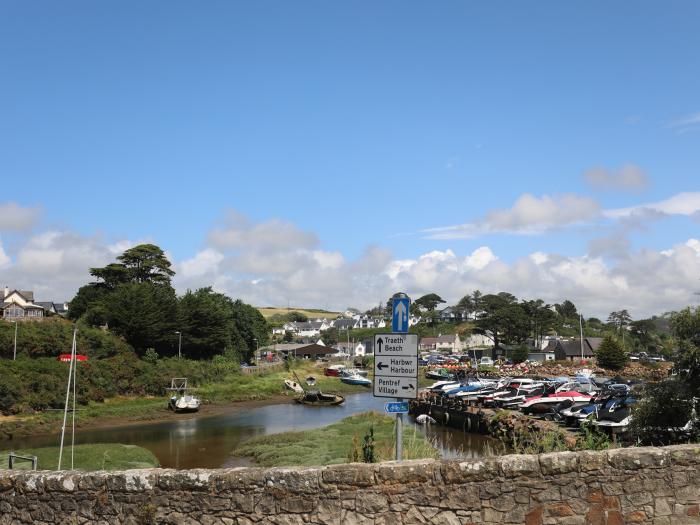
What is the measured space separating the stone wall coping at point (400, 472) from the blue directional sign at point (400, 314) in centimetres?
188

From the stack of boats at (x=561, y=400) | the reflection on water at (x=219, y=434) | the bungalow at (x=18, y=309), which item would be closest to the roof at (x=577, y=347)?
the stack of boats at (x=561, y=400)

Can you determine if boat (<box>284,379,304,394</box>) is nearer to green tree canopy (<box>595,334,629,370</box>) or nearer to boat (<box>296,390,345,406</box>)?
boat (<box>296,390,345,406</box>)

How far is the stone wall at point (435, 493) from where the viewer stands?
6828 mm

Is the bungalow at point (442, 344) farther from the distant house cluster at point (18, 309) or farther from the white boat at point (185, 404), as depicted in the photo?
the white boat at point (185, 404)

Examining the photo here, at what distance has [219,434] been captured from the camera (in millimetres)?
37500

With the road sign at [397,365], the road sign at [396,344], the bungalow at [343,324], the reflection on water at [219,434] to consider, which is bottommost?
the reflection on water at [219,434]

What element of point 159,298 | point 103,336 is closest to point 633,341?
point 159,298

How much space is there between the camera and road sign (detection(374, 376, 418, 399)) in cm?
780

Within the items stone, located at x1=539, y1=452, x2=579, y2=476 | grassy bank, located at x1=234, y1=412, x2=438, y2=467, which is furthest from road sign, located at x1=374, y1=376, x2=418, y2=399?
grassy bank, located at x1=234, y1=412, x2=438, y2=467

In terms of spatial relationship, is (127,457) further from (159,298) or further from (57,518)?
(159,298)

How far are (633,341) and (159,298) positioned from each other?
114816mm

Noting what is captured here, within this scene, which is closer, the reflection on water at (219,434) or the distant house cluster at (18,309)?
the reflection on water at (219,434)

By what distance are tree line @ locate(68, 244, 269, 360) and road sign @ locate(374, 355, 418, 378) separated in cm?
6295

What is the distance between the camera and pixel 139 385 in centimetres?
5606
